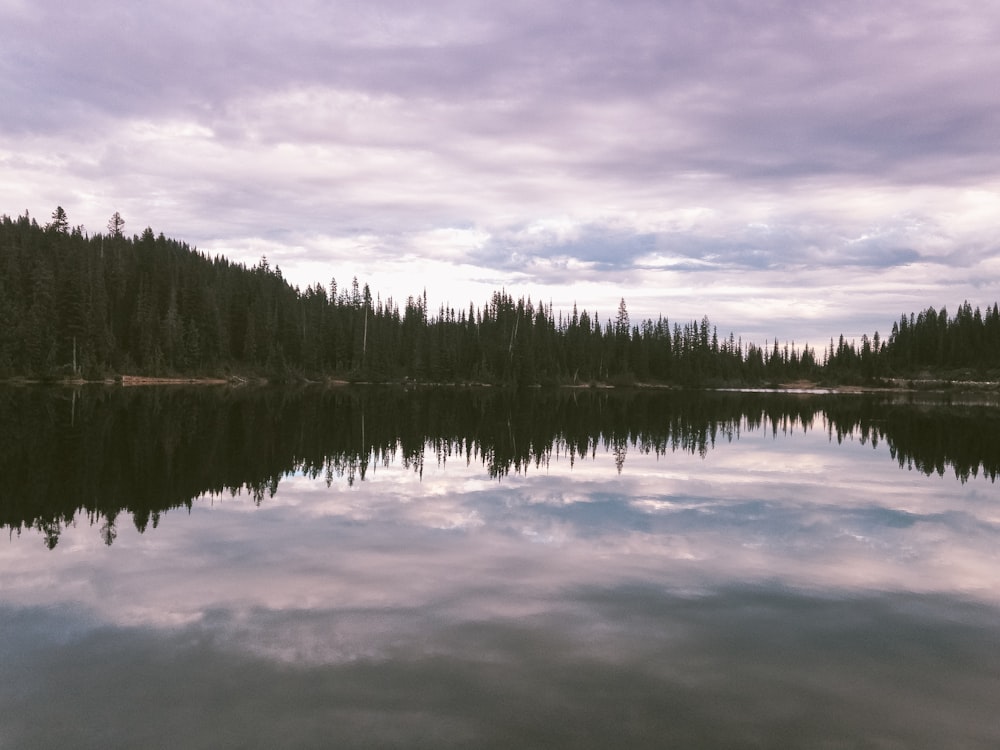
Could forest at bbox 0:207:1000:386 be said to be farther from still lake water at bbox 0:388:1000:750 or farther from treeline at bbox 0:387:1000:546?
still lake water at bbox 0:388:1000:750

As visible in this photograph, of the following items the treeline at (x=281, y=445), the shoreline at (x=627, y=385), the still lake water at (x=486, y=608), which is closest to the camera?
the still lake water at (x=486, y=608)

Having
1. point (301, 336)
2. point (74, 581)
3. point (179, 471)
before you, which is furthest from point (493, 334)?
point (74, 581)

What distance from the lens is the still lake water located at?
6848 mm

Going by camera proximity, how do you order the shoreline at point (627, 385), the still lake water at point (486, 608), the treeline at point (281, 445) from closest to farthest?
the still lake water at point (486, 608)
the treeline at point (281, 445)
the shoreline at point (627, 385)

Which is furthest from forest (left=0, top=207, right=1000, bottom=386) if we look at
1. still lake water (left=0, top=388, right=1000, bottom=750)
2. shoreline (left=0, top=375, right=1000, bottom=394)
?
still lake water (left=0, top=388, right=1000, bottom=750)

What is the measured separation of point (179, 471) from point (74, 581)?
10.7m

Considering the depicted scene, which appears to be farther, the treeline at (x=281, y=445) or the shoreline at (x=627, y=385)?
the shoreline at (x=627, y=385)

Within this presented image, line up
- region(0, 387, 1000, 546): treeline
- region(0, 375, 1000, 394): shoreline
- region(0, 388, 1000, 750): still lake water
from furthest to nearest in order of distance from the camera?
1. region(0, 375, 1000, 394): shoreline
2. region(0, 387, 1000, 546): treeline
3. region(0, 388, 1000, 750): still lake water

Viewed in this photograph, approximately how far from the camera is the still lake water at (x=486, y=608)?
22.5 ft

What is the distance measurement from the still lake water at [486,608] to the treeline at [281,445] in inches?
9.2

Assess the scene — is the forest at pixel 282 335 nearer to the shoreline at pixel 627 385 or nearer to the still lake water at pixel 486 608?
the shoreline at pixel 627 385

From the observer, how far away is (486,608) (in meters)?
10.0

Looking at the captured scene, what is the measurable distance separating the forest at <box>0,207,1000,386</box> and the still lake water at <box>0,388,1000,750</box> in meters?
92.4

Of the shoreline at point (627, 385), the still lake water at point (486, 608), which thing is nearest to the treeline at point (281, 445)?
the still lake water at point (486, 608)
